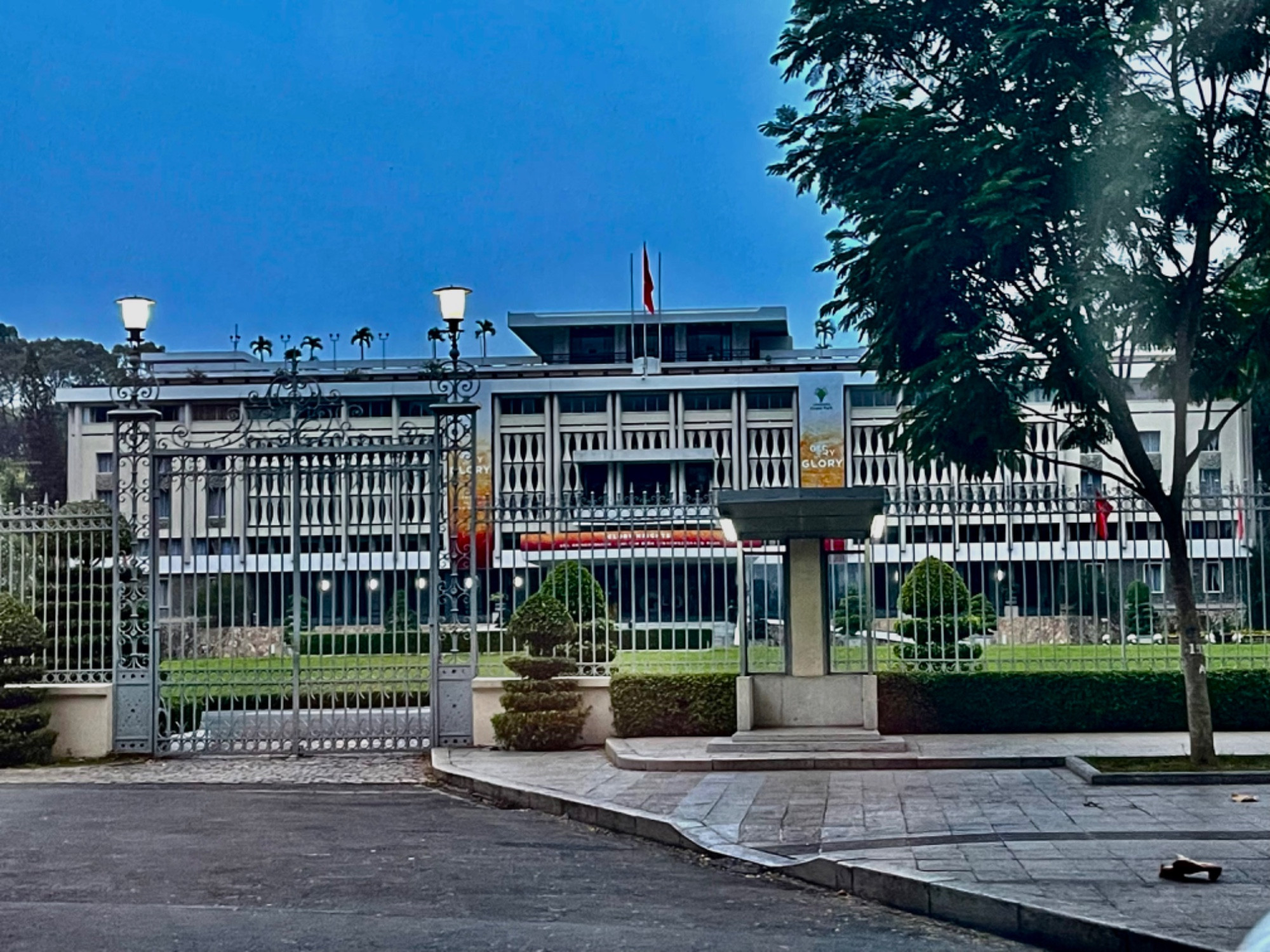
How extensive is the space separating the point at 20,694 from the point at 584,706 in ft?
19.9

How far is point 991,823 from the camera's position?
10.3 m

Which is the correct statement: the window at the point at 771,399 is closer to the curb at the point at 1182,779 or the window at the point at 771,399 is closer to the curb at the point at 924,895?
the curb at the point at 1182,779

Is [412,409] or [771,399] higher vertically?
[771,399]

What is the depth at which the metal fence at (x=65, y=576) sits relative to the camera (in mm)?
16203

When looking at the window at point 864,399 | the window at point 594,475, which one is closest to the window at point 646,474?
the window at point 594,475

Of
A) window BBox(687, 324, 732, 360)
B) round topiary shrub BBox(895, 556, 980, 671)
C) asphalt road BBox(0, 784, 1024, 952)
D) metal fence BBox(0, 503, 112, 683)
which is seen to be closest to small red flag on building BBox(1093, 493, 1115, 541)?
round topiary shrub BBox(895, 556, 980, 671)

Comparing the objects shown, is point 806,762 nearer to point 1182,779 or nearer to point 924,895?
point 1182,779

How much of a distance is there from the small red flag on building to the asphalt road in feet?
24.2

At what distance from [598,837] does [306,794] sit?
12.1ft

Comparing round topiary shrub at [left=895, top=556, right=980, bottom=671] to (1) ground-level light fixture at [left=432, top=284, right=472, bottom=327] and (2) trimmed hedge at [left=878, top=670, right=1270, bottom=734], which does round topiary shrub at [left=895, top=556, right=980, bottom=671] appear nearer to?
(2) trimmed hedge at [left=878, top=670, right=1270, bottom=734]

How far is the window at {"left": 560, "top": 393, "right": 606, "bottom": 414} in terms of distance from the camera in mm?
68125

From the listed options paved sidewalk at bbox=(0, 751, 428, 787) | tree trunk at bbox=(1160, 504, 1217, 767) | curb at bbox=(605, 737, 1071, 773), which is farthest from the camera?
paved sidewalk at bbox=(0, 751, 428, 787)

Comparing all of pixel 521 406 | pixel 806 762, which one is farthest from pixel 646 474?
pixel 806 762

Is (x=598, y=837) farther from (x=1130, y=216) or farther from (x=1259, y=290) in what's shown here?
(x=1259, y=290)
